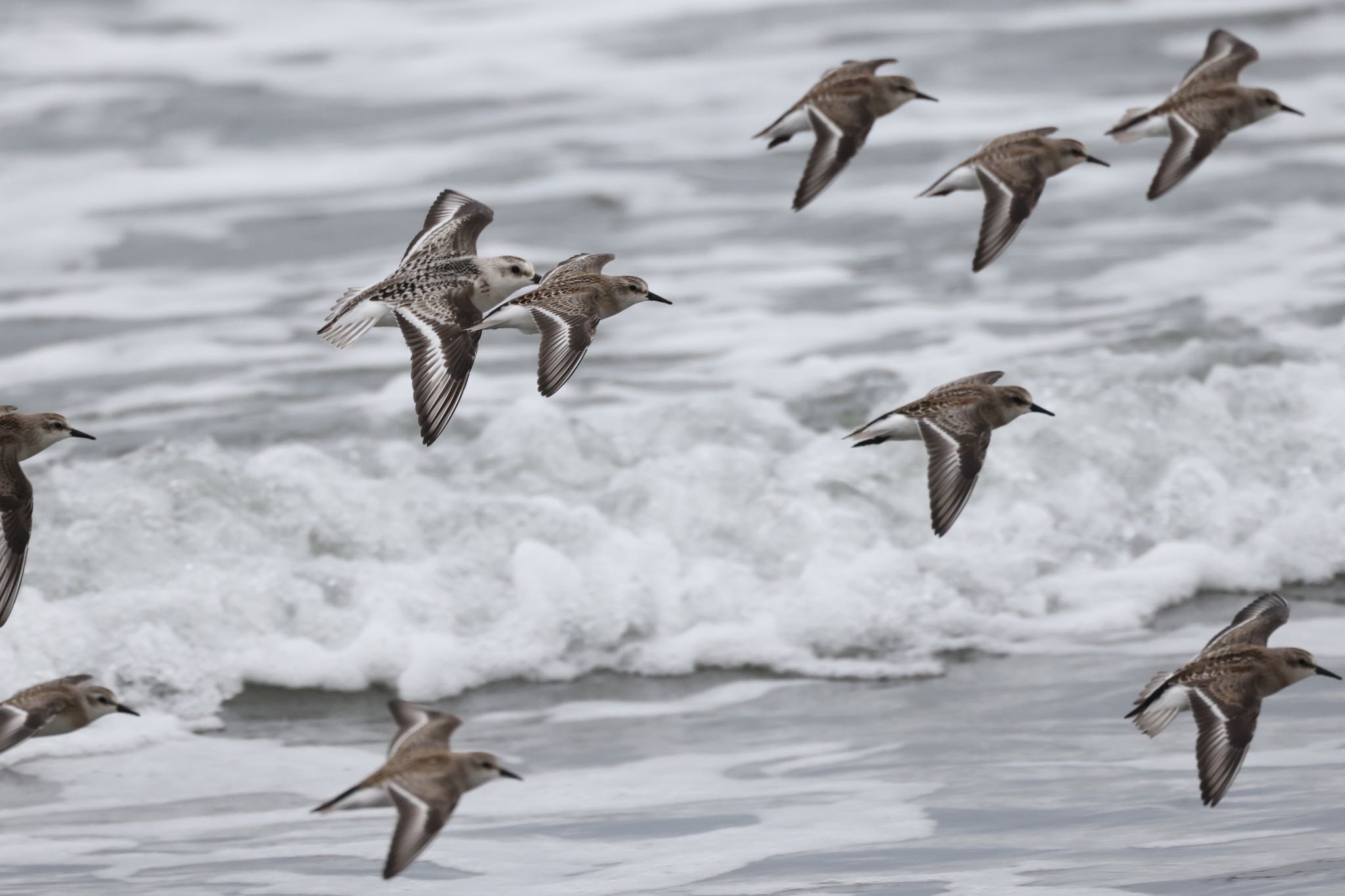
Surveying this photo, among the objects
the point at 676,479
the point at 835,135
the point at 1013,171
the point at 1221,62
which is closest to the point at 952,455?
the point at 1013,171

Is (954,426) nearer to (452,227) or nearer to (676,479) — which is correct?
(452,227)

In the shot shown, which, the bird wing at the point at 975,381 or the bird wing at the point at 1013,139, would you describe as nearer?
the bird wing at the point at 975,381

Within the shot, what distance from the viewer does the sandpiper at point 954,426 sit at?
5750 mm

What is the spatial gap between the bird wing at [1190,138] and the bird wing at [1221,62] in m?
0.19

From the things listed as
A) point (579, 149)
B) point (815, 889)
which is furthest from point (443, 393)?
point (579, 149)

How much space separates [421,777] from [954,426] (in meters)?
1.99

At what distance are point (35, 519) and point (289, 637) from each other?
1306 millimetres

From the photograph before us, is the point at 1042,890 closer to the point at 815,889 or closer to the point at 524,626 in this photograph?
the point at 815,889

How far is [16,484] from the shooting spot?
572cm

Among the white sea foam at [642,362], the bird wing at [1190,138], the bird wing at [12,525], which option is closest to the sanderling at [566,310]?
the bird wing at [12,525]

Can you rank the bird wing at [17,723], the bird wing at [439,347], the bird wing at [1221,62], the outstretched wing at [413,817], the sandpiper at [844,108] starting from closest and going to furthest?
the outstretched wing at [413,817], the bird wing at [17,723], the bird wing at [439,347], the sandpiper at [844,108], the bird wing at [1221,62]

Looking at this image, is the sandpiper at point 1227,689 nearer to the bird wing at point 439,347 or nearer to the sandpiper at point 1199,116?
the sandpiper at point 1199,116

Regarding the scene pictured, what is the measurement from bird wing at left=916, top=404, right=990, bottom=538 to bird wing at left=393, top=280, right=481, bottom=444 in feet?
4.18

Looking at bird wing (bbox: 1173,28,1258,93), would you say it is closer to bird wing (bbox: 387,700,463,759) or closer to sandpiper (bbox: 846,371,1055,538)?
sandpiper (bbox: 846,371,1055,538)
